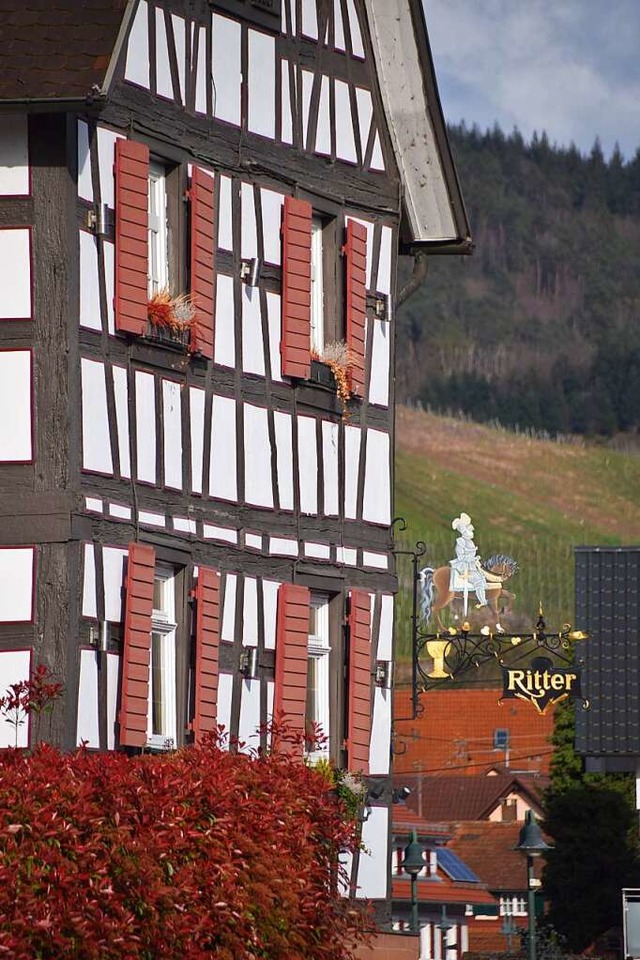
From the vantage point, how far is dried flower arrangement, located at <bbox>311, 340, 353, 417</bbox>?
22.1 m

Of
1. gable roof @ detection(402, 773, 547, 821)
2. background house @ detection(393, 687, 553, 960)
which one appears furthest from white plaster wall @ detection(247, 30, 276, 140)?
gable roof @ detection(402, 773, 547, 821)

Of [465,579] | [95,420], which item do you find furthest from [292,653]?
[465,579]

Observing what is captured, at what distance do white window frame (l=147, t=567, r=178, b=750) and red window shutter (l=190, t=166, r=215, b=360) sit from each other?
1.92m

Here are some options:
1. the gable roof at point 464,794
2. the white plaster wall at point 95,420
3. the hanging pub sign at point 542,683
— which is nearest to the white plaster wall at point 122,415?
the white plaster wall at point 95,420

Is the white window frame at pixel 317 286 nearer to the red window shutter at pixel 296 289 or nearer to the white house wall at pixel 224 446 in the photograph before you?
the red window shutter at pixel 296 289

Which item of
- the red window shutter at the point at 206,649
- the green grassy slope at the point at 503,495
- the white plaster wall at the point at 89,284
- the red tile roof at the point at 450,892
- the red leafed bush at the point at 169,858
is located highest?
the green grassy slope at the point at 503,495

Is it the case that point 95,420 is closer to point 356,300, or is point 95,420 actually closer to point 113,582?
point 113,582

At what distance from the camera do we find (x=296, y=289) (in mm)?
21562

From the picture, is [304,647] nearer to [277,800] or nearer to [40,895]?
[277,800]

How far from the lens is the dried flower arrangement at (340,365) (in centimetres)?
2208

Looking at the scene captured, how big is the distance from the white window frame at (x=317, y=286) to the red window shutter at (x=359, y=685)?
2334 millimetres

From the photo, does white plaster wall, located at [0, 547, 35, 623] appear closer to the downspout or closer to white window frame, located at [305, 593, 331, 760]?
white window frame, located at [305, 593, 331, 760]

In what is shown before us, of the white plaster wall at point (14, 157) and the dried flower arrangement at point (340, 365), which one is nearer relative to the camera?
the white plaster wall at point (14, 157)

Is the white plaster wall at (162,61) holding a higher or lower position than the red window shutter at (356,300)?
higher
